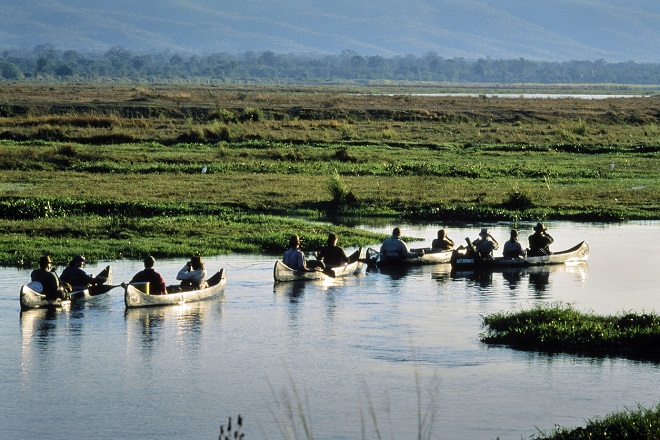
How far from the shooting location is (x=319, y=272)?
28266 millimetres

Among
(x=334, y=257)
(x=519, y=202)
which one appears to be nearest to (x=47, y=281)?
(x=334, y=257)

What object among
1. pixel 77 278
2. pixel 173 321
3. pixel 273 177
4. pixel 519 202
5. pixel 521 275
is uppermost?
pixel 273 177

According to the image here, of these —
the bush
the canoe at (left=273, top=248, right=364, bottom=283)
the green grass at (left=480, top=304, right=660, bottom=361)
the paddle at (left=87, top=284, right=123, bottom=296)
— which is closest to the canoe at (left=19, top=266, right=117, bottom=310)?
the paddle at (left=87, top=284, right=123, bottom=296)

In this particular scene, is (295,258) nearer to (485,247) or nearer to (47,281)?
(485,247)

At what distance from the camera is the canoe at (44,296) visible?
2308cm

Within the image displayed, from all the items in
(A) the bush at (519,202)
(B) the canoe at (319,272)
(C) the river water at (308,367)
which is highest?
(A) the bush at (519,202)

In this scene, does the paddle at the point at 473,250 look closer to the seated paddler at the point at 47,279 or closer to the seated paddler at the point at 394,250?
the seated paddler at the point at 394,250

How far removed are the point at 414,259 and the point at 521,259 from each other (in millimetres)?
2884

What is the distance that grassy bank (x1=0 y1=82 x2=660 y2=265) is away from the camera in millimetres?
33844

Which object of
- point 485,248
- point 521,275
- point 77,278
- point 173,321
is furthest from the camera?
point 485,248

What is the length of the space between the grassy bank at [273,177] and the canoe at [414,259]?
317 centimetres

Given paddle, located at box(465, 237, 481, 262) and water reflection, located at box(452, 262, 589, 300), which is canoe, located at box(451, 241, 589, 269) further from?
water reflection, located at box(452, 262, 589, 300)

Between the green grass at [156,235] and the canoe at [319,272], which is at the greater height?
the green grass at [156,235]

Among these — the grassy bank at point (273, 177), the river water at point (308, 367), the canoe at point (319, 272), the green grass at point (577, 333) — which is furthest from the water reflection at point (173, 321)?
the grassy bank at point (273, 177)
